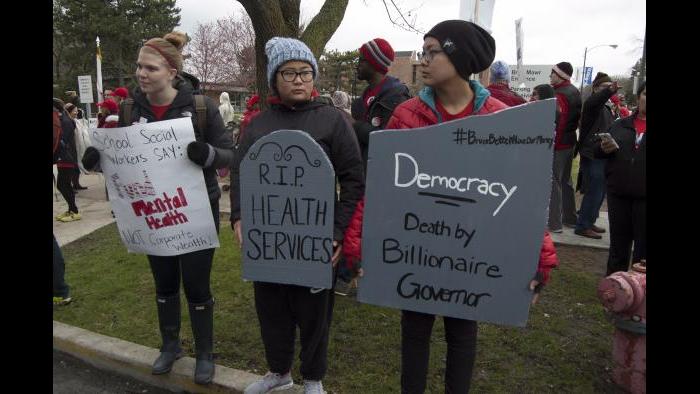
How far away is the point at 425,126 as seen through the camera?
208 centimetres

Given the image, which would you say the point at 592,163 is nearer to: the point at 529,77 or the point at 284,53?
the point at 284,53

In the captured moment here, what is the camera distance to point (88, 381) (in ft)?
10.4

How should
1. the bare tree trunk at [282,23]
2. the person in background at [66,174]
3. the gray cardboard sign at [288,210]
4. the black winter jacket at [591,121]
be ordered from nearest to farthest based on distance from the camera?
the gray cardboard sign at [288,210]
the bare tree trunk at [282,23]
the black winter jacket at [591,121]
the person in background at [66,174]

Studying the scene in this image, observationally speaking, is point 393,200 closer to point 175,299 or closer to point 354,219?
point 354,219

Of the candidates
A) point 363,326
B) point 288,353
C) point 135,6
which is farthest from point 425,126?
A: point 135,6

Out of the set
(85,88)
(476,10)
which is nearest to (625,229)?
(476,10)

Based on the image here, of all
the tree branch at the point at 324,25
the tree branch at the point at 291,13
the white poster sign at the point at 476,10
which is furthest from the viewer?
the white poster sign at the point at 476,10

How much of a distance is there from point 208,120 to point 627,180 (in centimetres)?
297

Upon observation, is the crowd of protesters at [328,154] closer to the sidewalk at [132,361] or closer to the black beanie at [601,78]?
the sidewalk at [132,361]

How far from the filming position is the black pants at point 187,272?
108 inches

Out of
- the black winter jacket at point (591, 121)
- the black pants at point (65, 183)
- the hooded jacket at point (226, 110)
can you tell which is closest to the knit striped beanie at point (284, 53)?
the black winter jacket at point (591, 121)

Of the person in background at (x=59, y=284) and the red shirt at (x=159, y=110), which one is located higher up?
the red shirt at (x=159, y=110)

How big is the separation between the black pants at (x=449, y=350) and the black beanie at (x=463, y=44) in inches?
43.4
